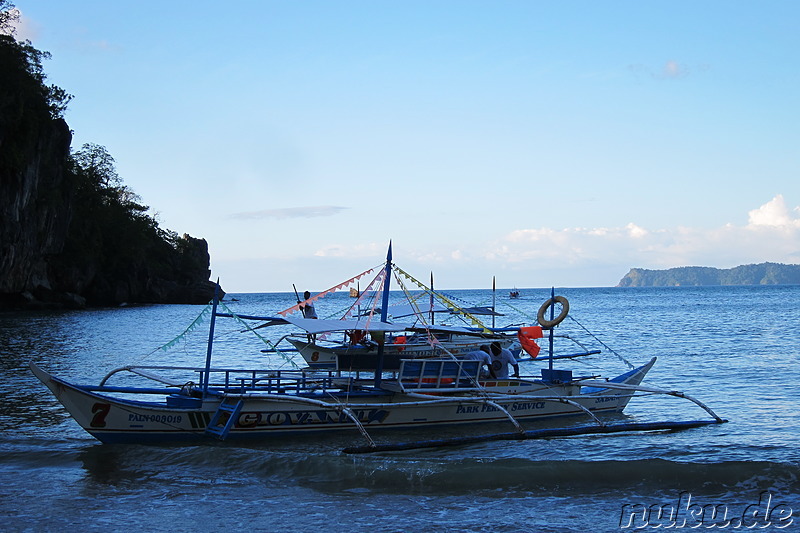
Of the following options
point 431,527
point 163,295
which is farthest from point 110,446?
point 163,295

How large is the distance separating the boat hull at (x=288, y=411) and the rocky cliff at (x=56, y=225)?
39.6 m

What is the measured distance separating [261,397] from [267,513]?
3.59 meters

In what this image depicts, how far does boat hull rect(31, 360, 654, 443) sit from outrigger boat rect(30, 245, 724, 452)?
2 centimetres

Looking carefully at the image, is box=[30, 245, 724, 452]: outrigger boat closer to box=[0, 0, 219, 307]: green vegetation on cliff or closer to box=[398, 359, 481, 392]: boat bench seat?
box=[398, 359, 481, 392]: boat bench seat

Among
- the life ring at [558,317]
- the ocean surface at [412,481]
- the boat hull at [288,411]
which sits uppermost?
the life ring at [558,317]

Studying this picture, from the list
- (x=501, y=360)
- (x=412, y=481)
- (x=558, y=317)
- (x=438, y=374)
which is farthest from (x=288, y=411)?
(x=558, y=317)

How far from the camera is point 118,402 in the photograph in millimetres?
12977

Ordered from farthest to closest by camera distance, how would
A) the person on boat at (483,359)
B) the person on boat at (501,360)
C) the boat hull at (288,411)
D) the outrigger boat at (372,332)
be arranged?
the person on boat at (501,360) → the person on boat at (483,359) → the outrigger boat at (372,332) → the boat hull at (288,411)

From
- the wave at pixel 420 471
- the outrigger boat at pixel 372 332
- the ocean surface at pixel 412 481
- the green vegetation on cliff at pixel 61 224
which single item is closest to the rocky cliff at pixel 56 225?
the green vegetation on cliff at pixel 61 224

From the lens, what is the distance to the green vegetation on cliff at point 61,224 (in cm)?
4906

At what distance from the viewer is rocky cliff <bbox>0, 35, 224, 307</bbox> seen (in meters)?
48.9

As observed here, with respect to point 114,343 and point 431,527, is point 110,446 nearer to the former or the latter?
point 431,527

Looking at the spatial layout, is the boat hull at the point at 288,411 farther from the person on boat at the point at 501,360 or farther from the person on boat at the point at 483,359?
the person on boat at the point at 501,360

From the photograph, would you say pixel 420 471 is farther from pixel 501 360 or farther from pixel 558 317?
pixel 558 317
